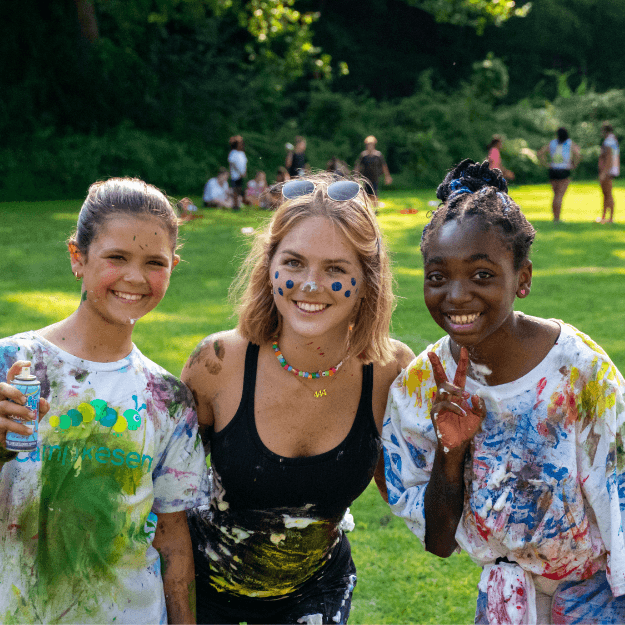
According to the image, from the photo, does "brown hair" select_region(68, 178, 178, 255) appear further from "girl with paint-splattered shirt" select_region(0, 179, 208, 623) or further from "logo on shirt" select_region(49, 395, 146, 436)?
"logo on shirt" select_region(49, 395, 146, 436)

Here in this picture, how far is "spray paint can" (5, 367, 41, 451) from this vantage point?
2090mm

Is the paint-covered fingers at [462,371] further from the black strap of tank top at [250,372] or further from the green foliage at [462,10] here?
the green foliage at [462,10]

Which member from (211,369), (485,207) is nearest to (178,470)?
(211,369)

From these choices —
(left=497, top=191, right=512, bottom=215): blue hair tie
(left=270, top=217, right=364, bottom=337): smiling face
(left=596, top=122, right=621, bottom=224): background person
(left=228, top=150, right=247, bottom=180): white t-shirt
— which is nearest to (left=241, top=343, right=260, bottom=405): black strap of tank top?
(left=270, top=217, right=364, bottom=337): smiling face

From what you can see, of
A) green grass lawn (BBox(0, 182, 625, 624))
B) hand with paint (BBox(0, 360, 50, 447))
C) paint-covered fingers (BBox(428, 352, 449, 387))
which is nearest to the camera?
hand with paint (BBox(0, 360, 50, 447))

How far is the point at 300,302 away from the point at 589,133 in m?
30.9

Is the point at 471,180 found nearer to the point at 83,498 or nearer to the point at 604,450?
the point at 604,450

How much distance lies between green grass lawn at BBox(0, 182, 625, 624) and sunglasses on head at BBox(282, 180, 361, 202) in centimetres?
35

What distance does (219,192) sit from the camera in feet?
64.2

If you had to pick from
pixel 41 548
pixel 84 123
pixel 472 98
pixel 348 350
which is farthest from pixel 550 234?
pixel 472 98

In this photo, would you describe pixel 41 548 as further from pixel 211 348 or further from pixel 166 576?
pixel 211 348

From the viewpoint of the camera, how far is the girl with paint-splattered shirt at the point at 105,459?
2311 mm

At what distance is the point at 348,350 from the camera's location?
287 centimetres

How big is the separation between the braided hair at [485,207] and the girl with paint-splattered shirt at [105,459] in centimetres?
89
